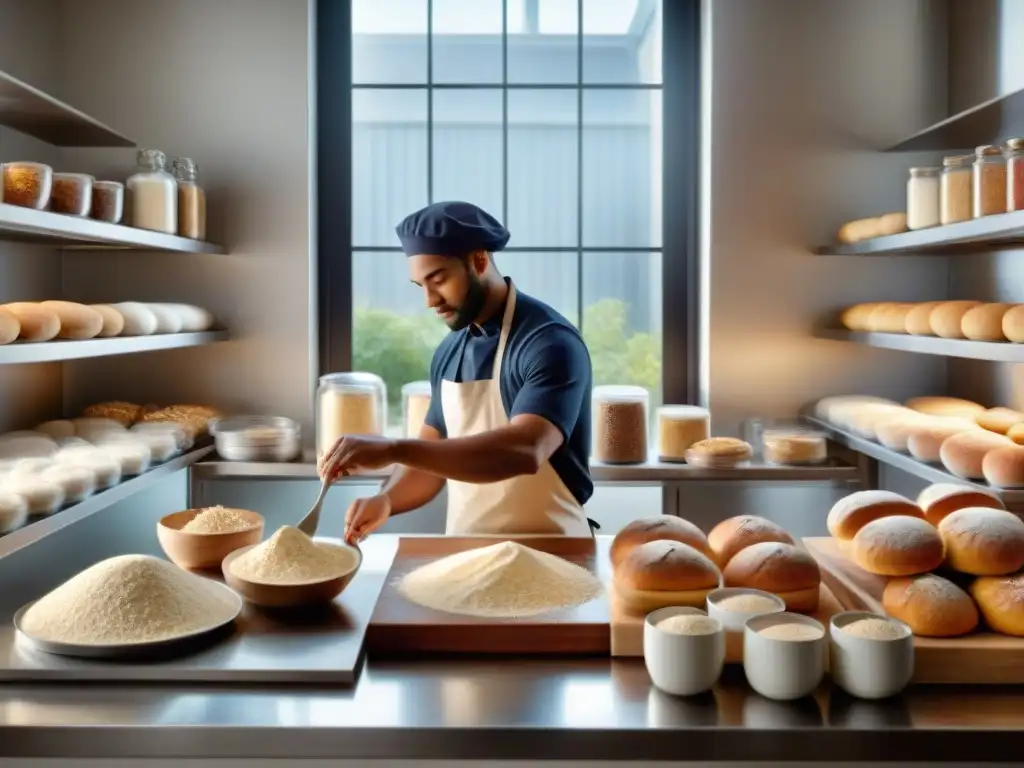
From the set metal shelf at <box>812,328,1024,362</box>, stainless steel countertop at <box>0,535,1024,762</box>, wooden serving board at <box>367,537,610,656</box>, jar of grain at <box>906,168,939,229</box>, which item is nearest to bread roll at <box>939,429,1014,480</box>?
metal shelf at <box>812,328,1024,362</box>

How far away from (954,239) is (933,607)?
1272 millimetres

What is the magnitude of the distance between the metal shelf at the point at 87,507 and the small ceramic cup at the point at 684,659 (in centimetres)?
139

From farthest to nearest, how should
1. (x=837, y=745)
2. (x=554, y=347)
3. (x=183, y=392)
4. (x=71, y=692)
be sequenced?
(x=183, y=392), (x=554, y=347), (x=71, y=692), (x=837, y=745)

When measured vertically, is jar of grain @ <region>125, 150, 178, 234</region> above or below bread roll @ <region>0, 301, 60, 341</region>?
above

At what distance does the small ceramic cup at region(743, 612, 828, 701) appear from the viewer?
1.25 metres

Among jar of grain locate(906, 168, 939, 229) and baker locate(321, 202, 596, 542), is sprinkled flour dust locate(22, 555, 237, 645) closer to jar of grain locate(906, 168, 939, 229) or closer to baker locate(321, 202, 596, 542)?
baker locate(321, 202, 596, 542)

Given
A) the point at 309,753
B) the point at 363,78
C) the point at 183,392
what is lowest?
the point at 309,753

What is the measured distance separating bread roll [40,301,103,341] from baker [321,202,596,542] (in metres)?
0.83

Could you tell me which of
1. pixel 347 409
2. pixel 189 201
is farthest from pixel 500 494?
pixel 189 201

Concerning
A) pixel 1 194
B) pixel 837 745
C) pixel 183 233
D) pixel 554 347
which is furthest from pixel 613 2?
pixel 837 745

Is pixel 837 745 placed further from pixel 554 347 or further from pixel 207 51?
pixel 207 51

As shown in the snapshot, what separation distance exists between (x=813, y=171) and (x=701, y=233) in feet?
1.32

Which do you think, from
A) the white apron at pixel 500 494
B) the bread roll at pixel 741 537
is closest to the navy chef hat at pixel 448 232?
the white apron at pixel 500 494

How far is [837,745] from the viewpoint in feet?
3.92
